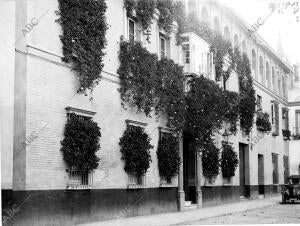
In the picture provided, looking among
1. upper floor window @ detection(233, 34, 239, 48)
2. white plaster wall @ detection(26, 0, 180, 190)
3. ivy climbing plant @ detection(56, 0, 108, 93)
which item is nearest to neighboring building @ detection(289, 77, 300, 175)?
upper floor window @ detection(233, 34, 239, 48)

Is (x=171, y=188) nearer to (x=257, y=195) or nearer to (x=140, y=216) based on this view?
(x=140, y=216)

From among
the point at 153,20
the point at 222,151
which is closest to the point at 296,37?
the point at 153,20

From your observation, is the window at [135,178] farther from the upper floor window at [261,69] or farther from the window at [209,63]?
the upper floor window at [261,69]

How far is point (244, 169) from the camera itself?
30609 millimetres

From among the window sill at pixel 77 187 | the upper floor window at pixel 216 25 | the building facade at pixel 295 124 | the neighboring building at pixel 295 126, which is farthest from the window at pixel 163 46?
the neighboring building at pixel 295 126

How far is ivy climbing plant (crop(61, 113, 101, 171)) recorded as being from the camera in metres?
14.4

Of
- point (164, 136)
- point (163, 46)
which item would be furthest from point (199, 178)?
point (163, 46)

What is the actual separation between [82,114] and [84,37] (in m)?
2.17

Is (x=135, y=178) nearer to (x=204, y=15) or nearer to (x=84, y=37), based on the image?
(x=84, y=37)

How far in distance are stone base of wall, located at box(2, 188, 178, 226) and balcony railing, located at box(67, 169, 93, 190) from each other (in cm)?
16

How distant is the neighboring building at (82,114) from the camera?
42.1 ft

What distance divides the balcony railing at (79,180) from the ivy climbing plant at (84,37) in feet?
7.51

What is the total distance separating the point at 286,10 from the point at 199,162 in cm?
1261

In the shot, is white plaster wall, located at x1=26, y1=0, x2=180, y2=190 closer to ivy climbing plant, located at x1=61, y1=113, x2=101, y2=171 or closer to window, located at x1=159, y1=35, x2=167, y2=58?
ivy climbing plant, located at x1=61, y1=113, x2=101, y2=171
